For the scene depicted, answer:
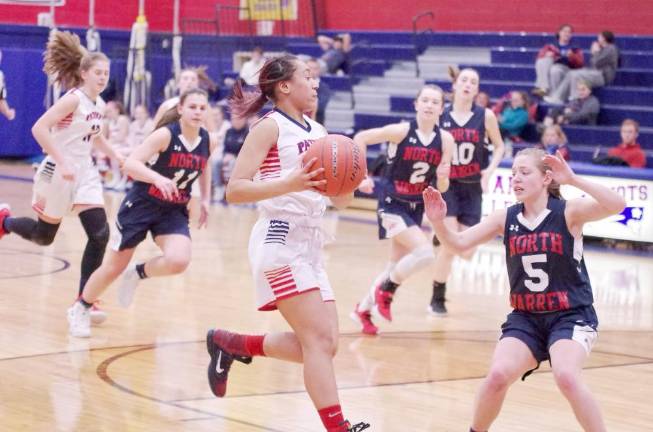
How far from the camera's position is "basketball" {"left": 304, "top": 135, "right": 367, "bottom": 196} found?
4570 millimetres

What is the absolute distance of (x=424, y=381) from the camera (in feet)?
21.2

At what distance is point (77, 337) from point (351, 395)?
6.44 ft

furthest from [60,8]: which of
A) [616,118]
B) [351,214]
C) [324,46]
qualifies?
[616,118]

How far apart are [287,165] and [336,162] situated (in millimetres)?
306

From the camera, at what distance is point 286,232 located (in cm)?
484

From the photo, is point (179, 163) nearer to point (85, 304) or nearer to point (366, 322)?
point (85, 304)

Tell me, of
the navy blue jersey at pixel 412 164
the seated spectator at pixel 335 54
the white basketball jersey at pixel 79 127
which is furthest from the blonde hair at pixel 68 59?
the seated spectator at pixel 335 54

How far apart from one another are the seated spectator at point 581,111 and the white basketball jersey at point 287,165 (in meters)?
10.6

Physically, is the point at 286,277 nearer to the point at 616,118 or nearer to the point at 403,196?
the point at 403,196

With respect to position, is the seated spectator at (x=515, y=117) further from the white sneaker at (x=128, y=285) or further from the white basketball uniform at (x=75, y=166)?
the white sneaker at (x=128, y=285)

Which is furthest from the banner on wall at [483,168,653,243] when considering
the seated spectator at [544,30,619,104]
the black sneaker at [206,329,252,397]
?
the black sneaker at [206,329,252,397]

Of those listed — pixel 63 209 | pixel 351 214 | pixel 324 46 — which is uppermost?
pixel 324 46

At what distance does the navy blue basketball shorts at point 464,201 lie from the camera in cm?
866

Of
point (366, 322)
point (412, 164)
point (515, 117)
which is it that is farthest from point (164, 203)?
point (515, 117)
